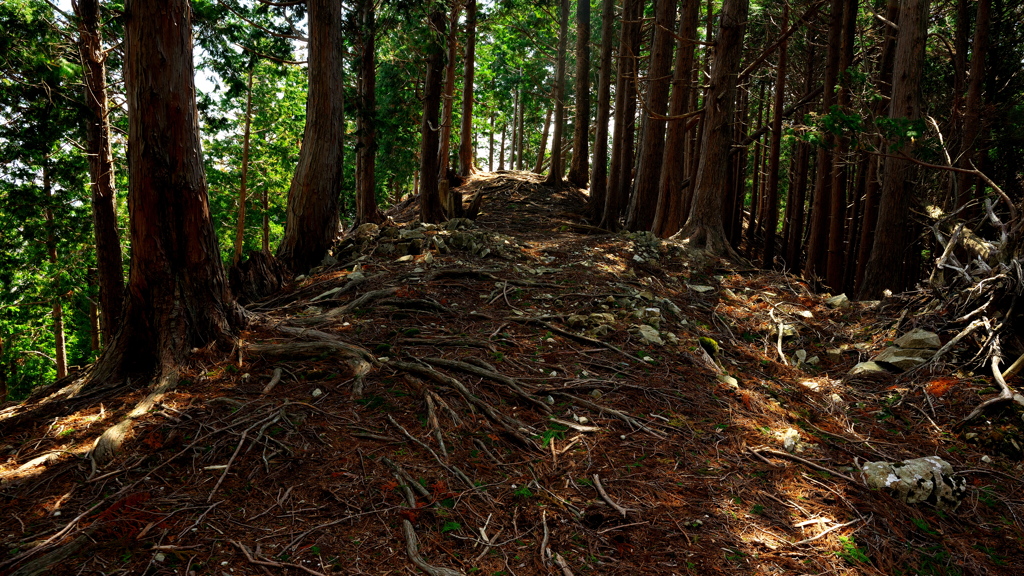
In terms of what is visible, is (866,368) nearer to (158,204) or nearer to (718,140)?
(718,140)

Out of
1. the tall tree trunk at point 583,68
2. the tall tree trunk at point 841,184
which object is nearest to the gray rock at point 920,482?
the tall tree trunk at point 841,184

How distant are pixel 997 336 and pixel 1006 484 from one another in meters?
1.51

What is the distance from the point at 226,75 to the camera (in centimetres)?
1088

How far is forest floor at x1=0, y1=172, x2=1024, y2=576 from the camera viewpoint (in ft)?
8.07

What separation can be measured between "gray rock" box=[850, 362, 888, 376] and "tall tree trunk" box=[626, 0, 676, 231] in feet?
23.9

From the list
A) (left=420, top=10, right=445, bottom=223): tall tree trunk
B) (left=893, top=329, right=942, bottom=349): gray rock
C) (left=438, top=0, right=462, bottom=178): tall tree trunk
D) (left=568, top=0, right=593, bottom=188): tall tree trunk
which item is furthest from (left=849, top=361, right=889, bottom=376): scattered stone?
(left=568, top=0, right=593, bottom=188): tall tree trunk

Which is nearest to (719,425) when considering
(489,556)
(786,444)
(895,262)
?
(786,444)

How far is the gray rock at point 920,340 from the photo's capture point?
460 cm

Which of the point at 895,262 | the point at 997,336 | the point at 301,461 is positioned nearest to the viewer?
the point at 301,461

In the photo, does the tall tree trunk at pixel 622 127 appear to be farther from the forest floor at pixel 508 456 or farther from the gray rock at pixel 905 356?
the gray rock at pixel 905 356

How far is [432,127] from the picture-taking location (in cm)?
1036

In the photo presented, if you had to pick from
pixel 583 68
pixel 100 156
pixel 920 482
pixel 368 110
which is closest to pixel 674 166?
pixel 368 110

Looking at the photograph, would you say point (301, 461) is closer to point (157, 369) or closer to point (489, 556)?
point (489, 556)

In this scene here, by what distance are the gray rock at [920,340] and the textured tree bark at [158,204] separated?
5.94 metres
